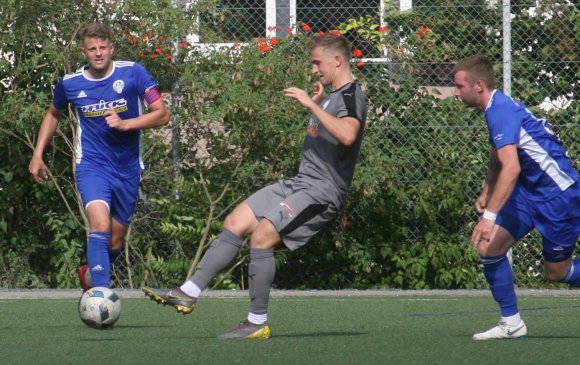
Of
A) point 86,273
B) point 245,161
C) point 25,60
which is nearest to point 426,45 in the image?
point 245,161

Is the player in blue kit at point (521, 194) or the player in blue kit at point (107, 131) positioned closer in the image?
the player in blue kit at point (521, 194)

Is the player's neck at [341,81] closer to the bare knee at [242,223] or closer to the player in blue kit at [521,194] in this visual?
the player in blue kit at [521,194]

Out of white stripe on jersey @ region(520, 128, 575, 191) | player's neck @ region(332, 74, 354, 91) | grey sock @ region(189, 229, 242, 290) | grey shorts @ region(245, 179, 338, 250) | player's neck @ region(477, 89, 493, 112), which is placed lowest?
grey sock @ region(189, 229, 242, 290)

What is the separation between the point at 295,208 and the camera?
7.78m

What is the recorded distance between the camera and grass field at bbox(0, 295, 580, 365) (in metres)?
6.81

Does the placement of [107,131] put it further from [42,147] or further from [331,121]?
[331,121]

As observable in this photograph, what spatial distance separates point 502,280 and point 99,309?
8.05ft

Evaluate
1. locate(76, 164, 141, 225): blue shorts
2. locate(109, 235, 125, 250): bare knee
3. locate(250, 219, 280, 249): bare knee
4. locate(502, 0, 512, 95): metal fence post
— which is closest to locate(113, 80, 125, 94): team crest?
locate(76, 164, 141, 225): blue shorts

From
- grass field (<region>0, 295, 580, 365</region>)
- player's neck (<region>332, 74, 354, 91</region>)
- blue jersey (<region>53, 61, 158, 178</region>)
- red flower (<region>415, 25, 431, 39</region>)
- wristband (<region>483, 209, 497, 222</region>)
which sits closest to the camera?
grass field (<region>0, 295, 580, 365</region>)

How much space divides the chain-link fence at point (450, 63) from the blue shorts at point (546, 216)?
4963 millimetres

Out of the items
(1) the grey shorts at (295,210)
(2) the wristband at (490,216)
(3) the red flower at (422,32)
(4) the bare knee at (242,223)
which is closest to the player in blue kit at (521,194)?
(2) the wristband at (490,216)

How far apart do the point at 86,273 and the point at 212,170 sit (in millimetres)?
3657

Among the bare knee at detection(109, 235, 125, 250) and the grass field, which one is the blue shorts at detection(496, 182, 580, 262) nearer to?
the grass field

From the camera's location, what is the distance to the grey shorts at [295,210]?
7766mm
